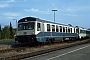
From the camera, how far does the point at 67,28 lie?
38.3 m

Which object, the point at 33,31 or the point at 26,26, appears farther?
the point at 26,26

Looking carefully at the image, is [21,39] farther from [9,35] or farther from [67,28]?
[9,35]

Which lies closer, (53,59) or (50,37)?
(53,59)

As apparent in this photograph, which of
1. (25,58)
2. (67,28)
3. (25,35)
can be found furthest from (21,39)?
(67,28)

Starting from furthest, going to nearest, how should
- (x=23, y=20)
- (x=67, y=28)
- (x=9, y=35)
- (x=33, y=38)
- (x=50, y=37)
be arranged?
(x=9, y=35) → (x=67, y=28) → (x=50, y=37) → (x=23, y=20) → (x=33, y=38)

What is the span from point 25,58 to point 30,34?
10.5m

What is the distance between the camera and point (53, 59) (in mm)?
13867

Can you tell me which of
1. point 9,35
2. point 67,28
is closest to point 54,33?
point 67,28

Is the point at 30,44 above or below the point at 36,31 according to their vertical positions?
below

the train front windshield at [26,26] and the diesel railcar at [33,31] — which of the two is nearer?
the diesel railcar at [33,31]

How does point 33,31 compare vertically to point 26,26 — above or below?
below

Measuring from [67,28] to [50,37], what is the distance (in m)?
10.1

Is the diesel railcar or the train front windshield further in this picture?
→ the train front windshield

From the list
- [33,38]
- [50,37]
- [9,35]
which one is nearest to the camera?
[33,38]
